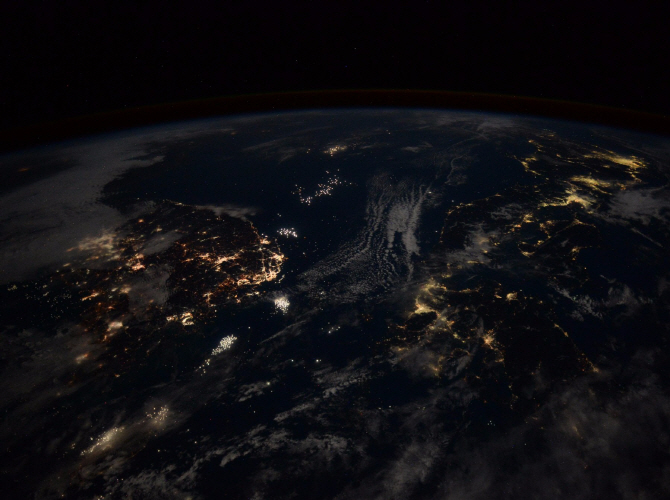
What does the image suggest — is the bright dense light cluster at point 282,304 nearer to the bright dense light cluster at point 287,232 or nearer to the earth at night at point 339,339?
the earth at night at point 339,339

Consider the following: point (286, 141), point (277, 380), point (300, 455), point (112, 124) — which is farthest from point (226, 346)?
point (112, 124)

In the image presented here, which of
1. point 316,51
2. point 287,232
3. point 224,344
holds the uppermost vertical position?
point 316,51

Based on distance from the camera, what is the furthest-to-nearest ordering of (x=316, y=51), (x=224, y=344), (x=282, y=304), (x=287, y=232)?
(x=316, y=51) → (x=287, y=232) → (x=282, y=304) → (x=224, y=344)

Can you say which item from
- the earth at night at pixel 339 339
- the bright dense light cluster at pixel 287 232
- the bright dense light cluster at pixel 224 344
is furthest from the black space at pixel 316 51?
the bright dense light cluster at pixel 224 344

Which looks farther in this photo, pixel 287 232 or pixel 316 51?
pixel 316 51

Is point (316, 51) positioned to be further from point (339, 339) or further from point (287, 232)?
point (339, 339)

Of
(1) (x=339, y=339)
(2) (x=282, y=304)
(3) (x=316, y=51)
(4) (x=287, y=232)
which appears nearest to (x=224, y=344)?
(2) (x=282, y=304)

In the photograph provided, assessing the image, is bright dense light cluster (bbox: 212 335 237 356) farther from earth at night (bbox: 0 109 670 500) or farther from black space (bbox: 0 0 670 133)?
black space (bbox: 0 0 670 133)

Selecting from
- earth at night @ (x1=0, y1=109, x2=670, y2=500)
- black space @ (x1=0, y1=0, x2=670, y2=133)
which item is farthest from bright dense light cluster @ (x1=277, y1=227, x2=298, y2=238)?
black space @ (x1=0, y1=0, x2=670, y2=133)
